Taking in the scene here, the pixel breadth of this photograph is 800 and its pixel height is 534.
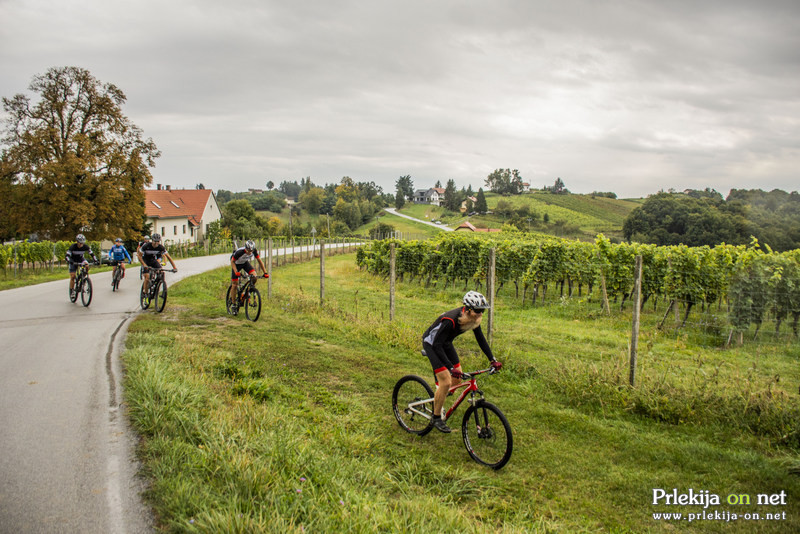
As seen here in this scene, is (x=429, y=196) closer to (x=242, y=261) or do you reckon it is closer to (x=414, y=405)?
(x=242, y=261)

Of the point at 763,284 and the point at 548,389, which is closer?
the point at 548,389

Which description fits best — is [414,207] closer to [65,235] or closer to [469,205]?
[469,205]

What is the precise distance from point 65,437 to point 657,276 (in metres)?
15.3

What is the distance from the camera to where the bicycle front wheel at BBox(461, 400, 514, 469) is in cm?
507

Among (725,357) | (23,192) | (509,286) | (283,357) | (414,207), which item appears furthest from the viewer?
(414,207)

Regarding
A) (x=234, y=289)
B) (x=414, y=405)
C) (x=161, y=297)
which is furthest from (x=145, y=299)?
(x=414, y=405)

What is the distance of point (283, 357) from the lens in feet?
27.7

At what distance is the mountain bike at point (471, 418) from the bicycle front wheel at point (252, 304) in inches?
245

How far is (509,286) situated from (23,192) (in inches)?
1313

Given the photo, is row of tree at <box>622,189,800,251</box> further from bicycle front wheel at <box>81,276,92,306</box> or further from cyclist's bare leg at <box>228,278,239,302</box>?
bicycle front wheel at <box>81,276,92,306</box>

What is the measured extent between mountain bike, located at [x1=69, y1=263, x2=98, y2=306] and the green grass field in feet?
13.3

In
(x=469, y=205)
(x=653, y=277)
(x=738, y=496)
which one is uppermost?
(x=469, y=205)

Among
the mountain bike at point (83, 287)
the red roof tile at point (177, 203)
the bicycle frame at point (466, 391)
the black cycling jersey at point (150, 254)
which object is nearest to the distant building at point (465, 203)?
the red roof tile at point (177, 203)

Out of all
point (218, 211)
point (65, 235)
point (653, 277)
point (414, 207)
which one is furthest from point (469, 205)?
point (653, 277)
